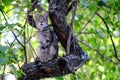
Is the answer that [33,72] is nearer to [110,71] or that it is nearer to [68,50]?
[68,50]

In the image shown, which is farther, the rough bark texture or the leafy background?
the rough bark texture

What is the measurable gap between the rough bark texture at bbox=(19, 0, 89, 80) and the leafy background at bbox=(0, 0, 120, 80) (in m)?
0.04

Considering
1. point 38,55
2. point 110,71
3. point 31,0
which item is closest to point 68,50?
point 38,55

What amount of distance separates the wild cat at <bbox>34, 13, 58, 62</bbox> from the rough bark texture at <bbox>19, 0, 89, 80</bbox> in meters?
0.06

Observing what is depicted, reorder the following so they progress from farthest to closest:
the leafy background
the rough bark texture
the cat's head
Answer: the cat's head → the rough bark texture → the leafy background

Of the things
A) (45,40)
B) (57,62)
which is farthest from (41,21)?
(57,62)

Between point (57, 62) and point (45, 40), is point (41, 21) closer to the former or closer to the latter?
point (45, 40)

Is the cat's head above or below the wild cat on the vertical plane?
above

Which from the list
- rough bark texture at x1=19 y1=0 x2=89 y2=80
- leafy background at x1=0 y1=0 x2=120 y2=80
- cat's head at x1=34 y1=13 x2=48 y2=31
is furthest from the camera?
cat's head at x1=34 y1=13 x2=48 y2=31

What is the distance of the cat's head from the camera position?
128cm

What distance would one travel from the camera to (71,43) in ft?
4.13

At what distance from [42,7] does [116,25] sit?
35 centimetres

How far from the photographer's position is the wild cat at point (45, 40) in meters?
1.29

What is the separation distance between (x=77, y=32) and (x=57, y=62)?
0.36 meters
